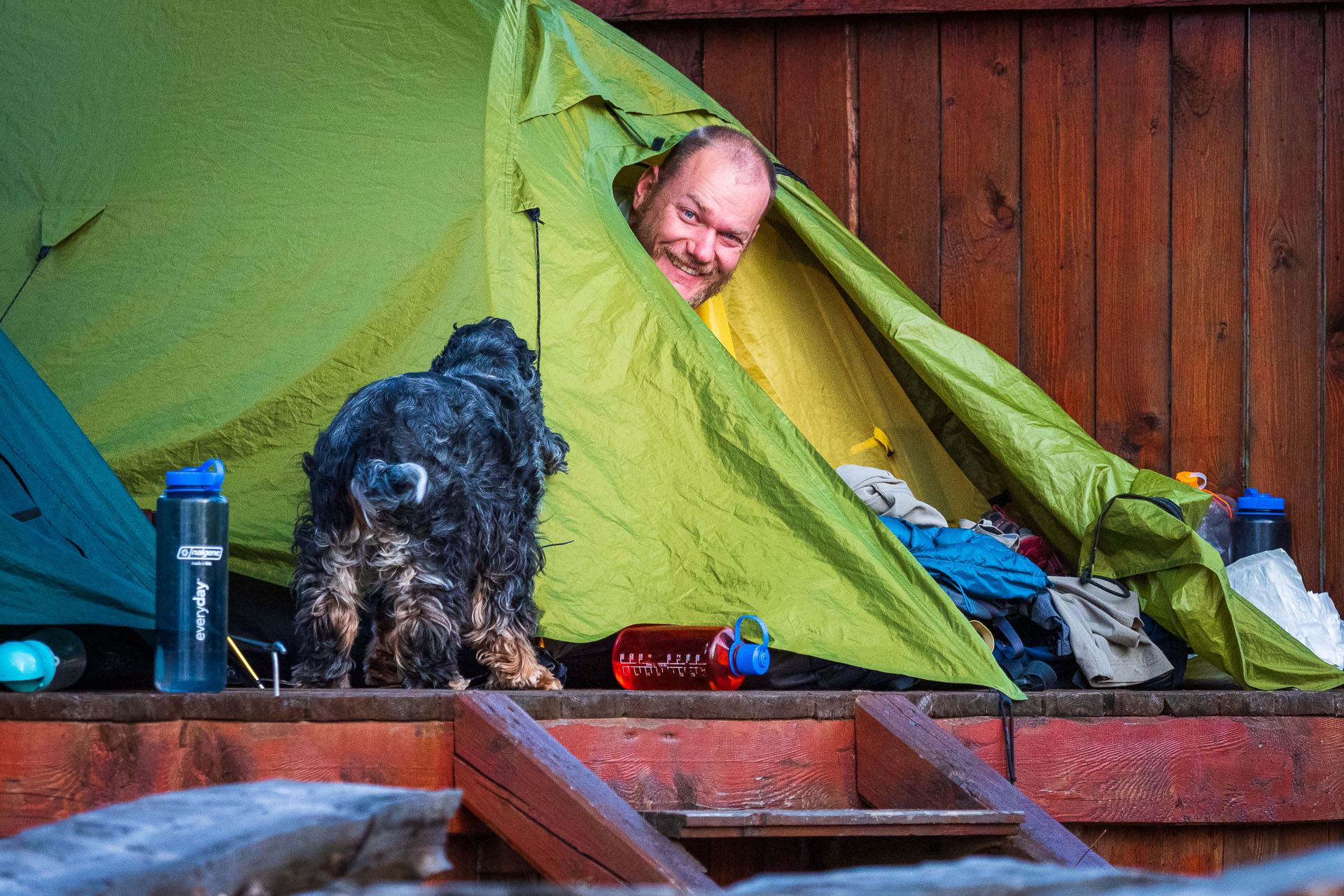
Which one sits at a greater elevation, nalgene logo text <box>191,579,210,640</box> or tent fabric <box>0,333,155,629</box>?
tent fabric <box>0,333,155,629</box>

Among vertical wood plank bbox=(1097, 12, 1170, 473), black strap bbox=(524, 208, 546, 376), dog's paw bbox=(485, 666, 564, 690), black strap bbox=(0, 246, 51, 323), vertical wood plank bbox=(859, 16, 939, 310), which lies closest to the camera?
dog's paw bbox=(485, 666, 564, 690)

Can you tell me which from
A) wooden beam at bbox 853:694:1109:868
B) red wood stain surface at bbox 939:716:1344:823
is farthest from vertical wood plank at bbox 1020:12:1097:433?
wooden beam at bbox 853:694:1109:868

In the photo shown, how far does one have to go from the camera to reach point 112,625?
271 centimetres

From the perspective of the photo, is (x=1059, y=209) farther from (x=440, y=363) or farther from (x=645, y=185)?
(x=440, y=363)

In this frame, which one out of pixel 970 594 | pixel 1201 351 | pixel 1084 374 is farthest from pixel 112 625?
pixel 1201 351

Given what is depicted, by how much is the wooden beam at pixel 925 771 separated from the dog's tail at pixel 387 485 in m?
1.05

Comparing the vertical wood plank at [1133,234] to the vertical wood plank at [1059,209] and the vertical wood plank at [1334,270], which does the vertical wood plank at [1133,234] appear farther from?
the vertical wood plank at [1334,270]

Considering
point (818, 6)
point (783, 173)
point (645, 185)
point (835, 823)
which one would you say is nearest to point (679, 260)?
point (645, 185)

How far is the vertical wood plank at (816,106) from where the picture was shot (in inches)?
196

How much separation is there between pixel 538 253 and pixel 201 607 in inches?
58.4

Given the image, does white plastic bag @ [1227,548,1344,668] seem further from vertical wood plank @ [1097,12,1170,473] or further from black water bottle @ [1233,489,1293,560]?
vertical wood plank @ [1097,12,1170,473]

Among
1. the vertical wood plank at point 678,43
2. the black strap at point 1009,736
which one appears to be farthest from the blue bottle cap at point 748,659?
the vertical wood plank at point 678,43

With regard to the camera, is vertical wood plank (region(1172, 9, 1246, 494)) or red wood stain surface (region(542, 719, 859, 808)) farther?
vertical wood plank (region(1172, 9, 1246, 494))

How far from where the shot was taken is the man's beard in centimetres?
432
